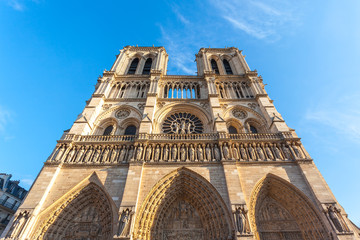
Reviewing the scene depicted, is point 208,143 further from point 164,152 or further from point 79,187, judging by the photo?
point 79,187

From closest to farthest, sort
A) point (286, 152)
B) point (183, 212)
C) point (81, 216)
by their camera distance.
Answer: point (81, 216)
point (183, 212)
point (286, 152)

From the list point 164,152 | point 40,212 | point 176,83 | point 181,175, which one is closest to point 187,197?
point 181,175

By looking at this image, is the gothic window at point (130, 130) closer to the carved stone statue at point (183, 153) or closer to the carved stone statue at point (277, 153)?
the carved stone statue at point (183, 153)

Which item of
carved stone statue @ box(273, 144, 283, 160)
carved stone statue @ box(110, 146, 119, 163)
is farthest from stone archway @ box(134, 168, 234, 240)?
carved stone statue @ box(273, 144, 283, 160)

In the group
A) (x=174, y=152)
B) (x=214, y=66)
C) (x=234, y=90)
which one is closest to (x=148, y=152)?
(x=174, y=152)

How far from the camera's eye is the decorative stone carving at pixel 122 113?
45.2ft

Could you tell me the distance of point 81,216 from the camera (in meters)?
8.45

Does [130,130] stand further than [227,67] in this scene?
No

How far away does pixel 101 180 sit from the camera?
8844mm

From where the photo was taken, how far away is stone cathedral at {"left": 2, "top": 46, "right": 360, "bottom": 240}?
24.6 feet

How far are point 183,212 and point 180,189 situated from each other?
1.11m

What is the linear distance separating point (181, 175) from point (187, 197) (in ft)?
4.06

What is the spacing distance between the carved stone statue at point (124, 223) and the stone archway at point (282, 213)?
541 centimetres

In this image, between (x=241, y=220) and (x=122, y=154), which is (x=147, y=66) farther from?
(x=241, y=220)
